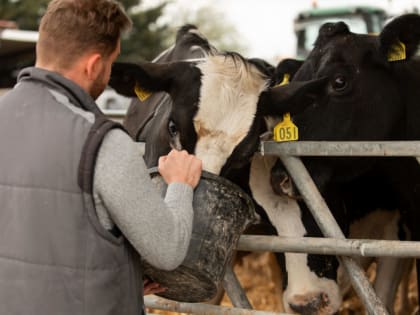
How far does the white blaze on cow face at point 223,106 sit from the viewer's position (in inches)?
137

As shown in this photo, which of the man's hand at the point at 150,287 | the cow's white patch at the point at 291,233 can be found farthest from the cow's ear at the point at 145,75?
the man's hand at the point at 150,287

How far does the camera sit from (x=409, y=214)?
4.59 metres

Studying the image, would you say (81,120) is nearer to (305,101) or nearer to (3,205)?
(3,205)

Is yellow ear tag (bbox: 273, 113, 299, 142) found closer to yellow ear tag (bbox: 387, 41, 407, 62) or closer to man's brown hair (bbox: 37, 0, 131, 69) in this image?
yellow ear tag (bbox: 387, 41, 407, 62)

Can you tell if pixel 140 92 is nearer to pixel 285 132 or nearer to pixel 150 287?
pixel 285 132

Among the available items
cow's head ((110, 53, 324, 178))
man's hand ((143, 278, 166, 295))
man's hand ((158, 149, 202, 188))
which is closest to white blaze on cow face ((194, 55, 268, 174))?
cow's head ((110, 53, 324, 178))

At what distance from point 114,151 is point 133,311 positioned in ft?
1.60

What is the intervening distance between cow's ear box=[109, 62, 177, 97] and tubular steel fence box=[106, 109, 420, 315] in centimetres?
66

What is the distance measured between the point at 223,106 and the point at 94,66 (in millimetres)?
1326

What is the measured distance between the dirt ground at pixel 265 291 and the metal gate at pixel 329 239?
6.78ft

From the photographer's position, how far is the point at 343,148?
3.32 meters

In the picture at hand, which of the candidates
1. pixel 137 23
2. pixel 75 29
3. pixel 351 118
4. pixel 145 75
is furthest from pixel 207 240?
pixel 137 23

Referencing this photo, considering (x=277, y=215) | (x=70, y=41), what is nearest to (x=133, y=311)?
(x=70, y=41)

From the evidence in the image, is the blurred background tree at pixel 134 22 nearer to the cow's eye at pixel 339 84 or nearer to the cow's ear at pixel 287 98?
the cow's eye at pixel 339 84
